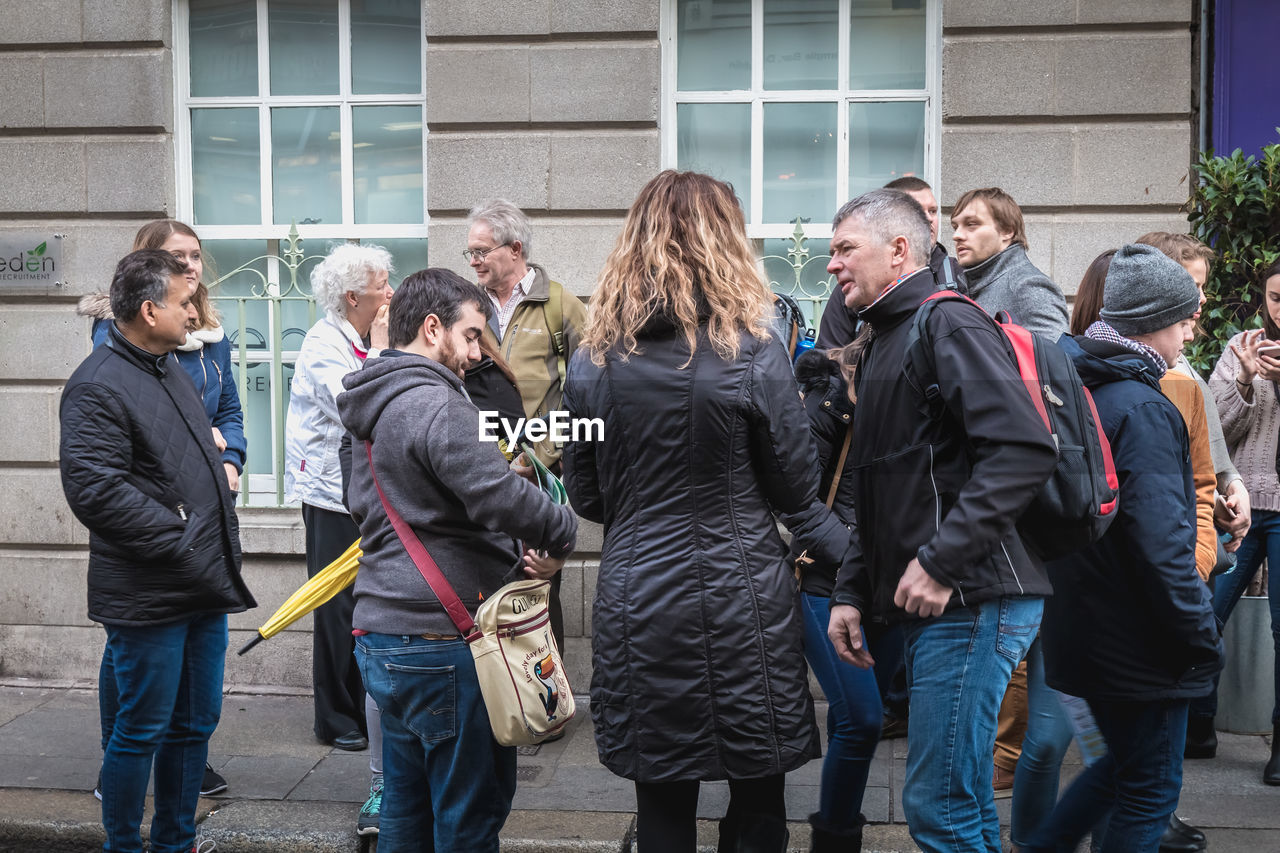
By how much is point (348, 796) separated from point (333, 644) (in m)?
0.81

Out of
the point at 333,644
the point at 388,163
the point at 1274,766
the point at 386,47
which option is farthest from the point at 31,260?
the point at 1274,766

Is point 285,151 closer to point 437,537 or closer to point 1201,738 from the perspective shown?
point 437,537

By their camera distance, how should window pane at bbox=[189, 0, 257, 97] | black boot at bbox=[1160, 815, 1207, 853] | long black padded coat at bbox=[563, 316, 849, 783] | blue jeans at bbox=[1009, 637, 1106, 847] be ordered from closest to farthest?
1. long black padded coat at bbox=[563, 316, 849, 783]
2. blue jeans at bbox=[1009, 637, 1106, 847]
3. black boot at bbox=[1160, 815, 1207, 853]
4. window pane at bbox=[189, 0, 257, 97]

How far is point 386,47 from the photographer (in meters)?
6.80

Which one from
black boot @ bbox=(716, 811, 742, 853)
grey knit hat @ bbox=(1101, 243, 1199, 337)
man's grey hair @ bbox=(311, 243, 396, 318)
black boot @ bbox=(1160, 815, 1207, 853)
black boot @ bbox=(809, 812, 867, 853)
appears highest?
man's grey hair @ bbox=(311, 243, 396, 318)

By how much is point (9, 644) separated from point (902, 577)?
5.48 metres

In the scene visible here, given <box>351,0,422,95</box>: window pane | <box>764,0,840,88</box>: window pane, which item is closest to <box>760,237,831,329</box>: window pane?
<box>764,0,840,88</box>: window pane

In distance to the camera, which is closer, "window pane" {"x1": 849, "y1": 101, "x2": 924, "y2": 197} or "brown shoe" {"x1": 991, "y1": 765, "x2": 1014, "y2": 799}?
"brown shoe" {"x1": 991, "y1": 765, "x2": 1014, "y2": 799}

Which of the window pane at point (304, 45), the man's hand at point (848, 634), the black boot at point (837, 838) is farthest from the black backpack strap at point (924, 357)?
the window pane at point (304, 45)

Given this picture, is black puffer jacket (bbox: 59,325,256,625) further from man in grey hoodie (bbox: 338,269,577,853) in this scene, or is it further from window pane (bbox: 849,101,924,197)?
window pane (bbox: 849,101,924,197)

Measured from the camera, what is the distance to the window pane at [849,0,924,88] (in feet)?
21.2

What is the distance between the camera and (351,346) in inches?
211

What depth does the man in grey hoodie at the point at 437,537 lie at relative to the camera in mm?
3234

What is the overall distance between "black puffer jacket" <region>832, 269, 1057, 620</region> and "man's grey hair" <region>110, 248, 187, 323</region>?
6.98ft
